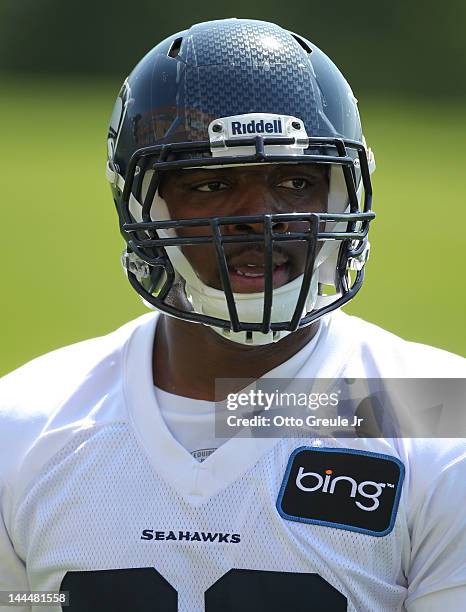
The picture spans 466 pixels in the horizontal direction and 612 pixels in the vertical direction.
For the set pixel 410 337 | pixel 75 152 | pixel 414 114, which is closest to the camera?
pixel 410 337

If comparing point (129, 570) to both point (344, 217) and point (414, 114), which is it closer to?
point (344, 217)

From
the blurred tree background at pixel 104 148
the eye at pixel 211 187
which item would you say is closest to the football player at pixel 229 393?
the eye at pixel 211 187

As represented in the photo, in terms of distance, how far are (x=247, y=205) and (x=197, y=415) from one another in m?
0.38

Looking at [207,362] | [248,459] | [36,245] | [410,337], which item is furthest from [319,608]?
[36,245]

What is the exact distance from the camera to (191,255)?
1.88m

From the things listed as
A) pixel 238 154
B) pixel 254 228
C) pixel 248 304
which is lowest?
pixel 248 304

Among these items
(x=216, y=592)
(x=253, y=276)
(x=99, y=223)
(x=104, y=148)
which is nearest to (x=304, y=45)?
(x=253, y=276)

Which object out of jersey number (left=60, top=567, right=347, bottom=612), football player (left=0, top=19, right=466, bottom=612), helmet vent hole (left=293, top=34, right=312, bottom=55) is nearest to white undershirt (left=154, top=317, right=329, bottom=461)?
football player (left=0, top=19, right=466, bottom=612)

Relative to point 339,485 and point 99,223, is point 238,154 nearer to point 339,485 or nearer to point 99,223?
point 339,485

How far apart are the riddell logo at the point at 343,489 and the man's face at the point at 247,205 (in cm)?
31

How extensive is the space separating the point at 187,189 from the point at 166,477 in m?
0.51

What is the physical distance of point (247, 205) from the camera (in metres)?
1.82

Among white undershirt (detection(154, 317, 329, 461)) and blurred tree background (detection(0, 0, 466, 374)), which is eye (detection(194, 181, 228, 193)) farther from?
blurred tree background (detection(0, 0, 466, 374))

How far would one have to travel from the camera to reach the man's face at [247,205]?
181 cm
